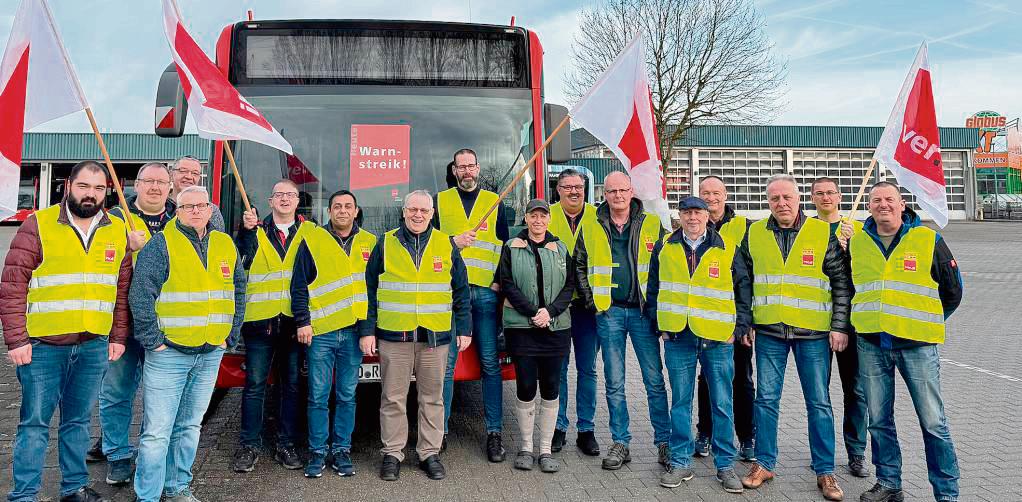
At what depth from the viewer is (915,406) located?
4.05m

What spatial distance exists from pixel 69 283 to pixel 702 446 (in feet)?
13.7

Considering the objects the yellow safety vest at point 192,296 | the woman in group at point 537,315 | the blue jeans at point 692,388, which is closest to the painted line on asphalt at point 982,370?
the blue jeans at point 692,388

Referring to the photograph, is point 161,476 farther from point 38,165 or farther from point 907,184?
point 38,165

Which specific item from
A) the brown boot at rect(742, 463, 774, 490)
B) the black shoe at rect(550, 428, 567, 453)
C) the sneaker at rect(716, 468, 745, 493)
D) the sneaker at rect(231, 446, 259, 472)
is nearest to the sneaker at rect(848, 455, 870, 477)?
the brown boot at rect(742, 463, 774, 490)

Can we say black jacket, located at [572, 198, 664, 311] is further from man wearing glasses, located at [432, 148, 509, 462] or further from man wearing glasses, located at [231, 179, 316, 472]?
man wearing glasses, located at [231, 179, 316, 472]

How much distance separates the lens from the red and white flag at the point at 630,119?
5223 mm

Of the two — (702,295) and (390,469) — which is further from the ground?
(702,295)

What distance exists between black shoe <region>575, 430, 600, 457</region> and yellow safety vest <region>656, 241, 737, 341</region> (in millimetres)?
1071

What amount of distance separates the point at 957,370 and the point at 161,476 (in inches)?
323

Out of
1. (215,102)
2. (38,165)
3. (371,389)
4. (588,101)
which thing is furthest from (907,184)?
(38,165)

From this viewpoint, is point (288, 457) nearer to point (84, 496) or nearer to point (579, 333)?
point (84, 496)

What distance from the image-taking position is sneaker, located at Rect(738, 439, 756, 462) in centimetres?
497

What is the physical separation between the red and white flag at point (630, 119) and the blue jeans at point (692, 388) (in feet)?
3.36

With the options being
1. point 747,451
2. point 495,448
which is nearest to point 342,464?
point 495,448
